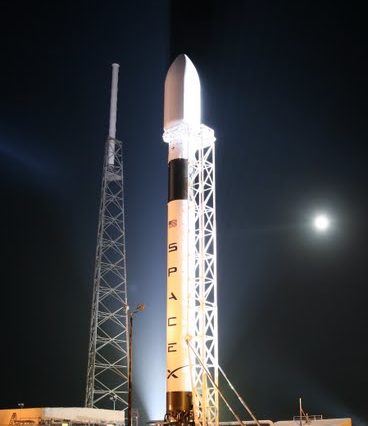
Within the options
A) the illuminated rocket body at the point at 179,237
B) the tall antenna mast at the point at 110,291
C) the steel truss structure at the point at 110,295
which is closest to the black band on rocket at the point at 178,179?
the illuminated rocket body at the point at 179,237

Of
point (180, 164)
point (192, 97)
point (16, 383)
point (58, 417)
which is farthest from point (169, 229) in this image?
point (16, 383)

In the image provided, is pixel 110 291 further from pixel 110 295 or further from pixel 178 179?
pixel 178 179

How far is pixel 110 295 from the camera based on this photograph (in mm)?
47875

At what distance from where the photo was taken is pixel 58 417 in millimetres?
33094

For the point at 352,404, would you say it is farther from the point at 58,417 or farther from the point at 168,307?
the point at 168,307

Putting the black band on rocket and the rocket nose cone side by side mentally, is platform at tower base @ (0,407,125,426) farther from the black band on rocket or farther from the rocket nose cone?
the rocket nose cone

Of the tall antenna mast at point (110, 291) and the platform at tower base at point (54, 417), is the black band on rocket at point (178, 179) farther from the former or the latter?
the platform at tower base at point (54, 417)

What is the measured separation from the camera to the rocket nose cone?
27.4m

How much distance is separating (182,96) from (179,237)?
20.4 ft

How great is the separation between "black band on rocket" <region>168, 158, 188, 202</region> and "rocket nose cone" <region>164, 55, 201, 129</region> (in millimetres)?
1752

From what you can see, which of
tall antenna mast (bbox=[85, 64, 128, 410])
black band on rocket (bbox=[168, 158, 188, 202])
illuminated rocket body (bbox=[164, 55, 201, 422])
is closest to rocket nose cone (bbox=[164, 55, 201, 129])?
illuminated rocket body (bbox=[164, 55, 201, 422])

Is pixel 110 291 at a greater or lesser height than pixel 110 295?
lesser

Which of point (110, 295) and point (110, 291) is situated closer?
point (110, 291)

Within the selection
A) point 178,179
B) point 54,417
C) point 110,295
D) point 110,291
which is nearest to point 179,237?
point 178,179
